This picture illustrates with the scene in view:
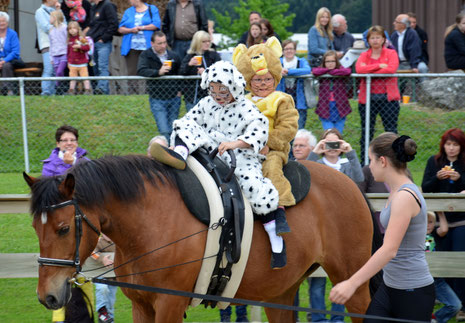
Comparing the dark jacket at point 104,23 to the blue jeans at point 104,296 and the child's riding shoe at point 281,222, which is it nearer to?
the blue jeans at point 104,296

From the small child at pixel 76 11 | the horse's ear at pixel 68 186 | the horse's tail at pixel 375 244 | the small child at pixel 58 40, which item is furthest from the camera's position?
the small child at pixel 76 11

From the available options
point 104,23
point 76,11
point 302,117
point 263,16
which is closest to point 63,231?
point 302,117

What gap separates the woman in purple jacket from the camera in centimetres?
631

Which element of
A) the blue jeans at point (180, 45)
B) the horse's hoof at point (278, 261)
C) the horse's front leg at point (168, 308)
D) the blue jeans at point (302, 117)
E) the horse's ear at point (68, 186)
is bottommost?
the horse's front leg at point (168, 308)

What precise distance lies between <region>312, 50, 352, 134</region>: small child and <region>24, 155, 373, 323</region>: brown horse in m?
4.47

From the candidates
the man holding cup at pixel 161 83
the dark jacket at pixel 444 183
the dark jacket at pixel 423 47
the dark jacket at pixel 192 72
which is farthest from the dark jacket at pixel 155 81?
the dark jacket at pixel 423 47

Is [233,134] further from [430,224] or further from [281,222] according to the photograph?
[430,224]

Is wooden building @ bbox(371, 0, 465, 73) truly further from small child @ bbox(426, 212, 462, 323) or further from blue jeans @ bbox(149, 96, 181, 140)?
small child @ bbox(426, 212, 462, 323)

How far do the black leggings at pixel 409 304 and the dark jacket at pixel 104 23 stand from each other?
381 inches

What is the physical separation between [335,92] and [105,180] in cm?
605

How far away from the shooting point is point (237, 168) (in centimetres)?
503

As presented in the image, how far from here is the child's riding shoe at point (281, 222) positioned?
4.94m

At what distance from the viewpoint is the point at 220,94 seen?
4.96m

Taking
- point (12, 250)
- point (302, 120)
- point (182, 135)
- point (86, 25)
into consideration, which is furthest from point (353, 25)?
point (182, 135)
